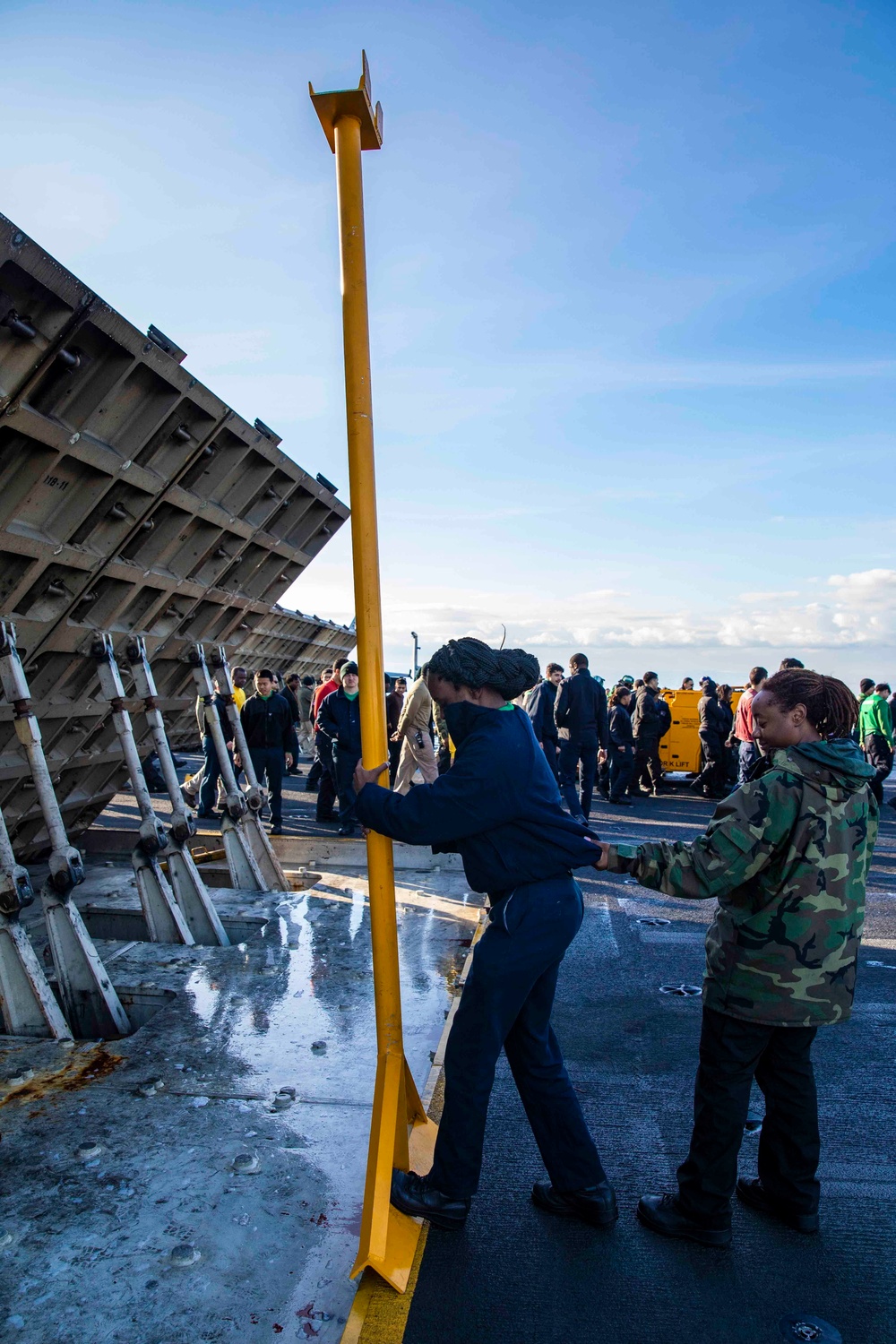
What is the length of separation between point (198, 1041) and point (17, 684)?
201 cm

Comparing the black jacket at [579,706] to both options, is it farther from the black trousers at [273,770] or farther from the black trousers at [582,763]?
the black trousers at [273,770]

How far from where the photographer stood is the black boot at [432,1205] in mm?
2762

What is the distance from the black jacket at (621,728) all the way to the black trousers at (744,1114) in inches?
387

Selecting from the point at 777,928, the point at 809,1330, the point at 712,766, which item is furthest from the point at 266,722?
the point at 809,1330

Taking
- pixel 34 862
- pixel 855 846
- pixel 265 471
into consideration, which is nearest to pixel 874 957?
pixel 855 846

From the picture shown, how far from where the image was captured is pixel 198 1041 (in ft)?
13.1

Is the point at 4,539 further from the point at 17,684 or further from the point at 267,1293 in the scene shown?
the point at 267,1293

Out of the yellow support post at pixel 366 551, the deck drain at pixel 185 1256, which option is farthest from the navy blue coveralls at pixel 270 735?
the deck drain at pixel 185 1256

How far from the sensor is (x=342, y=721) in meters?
9.52

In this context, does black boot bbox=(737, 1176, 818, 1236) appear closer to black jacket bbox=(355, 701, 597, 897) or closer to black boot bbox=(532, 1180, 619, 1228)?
black boot bbox=(532, 1180, 619, 1228)

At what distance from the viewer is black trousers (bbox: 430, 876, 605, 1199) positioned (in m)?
2.66

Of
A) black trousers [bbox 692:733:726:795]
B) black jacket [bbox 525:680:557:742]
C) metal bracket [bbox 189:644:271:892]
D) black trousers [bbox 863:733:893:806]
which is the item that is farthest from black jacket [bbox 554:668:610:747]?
metal bracket [bbox 189:644:271:892]

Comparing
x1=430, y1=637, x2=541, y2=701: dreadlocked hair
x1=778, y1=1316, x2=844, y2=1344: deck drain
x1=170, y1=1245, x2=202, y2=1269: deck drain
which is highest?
x1=430, y1=637, x2=541, y2=701: dreadlocked hair

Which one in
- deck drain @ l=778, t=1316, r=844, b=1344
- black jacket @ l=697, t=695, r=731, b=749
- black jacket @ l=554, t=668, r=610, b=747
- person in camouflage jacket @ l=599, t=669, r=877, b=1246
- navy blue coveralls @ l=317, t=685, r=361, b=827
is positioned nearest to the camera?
deck drain @ l=778, t=1316, r=844, b=1344
